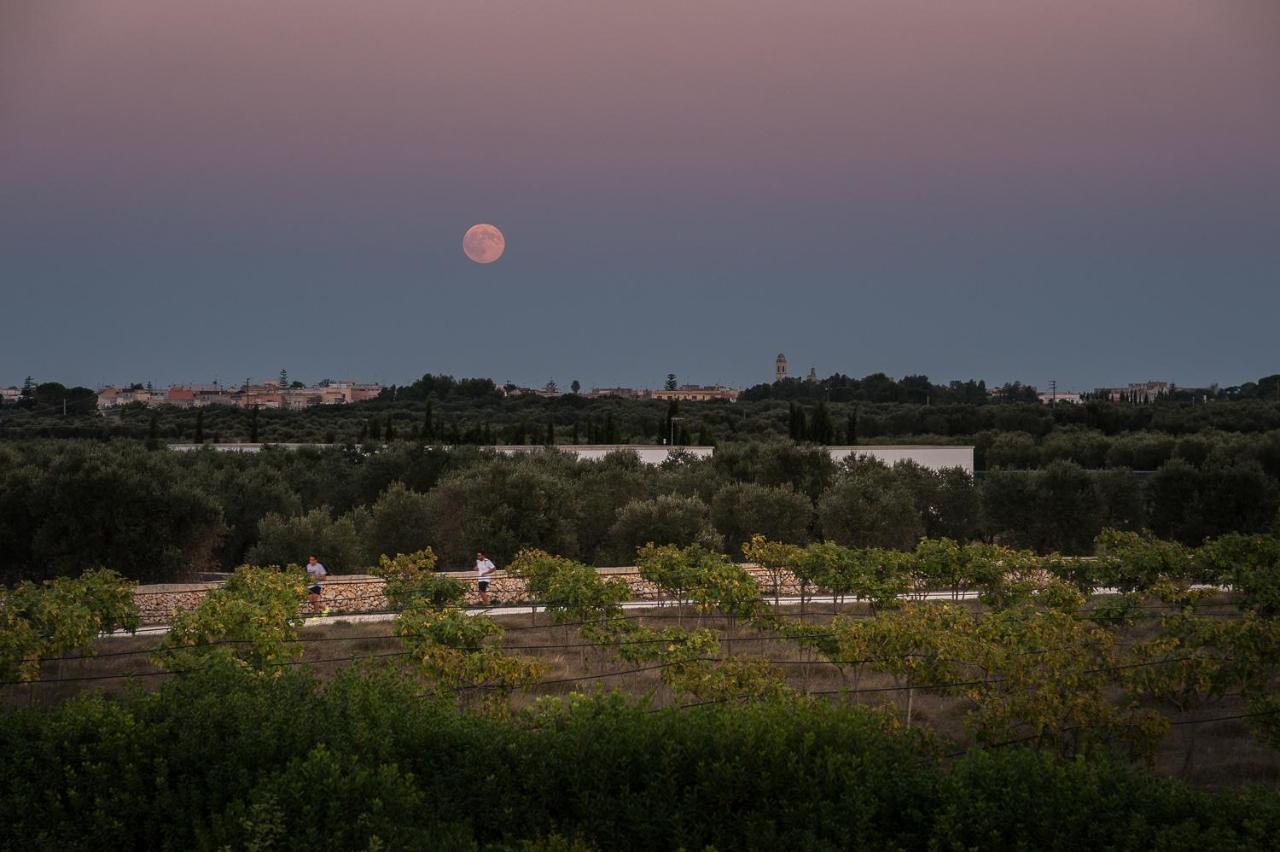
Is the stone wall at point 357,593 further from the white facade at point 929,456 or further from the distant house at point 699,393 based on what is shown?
the distant house at point 699,393

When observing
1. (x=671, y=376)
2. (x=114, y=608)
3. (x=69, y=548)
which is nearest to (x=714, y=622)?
(x=114, y=608)

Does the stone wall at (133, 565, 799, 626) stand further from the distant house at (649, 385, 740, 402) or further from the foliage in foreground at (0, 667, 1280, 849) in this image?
the distant house at (649, 385, 740, 402)

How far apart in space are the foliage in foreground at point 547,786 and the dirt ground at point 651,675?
1.10m

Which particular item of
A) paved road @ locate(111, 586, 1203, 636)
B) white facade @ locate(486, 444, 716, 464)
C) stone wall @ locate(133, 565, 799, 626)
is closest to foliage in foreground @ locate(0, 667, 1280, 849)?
paved road @ locate(111, 586, 1203, 636)

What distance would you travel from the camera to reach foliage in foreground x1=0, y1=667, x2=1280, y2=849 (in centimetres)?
605

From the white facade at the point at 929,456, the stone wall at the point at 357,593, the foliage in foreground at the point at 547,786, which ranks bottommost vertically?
the stone wall at the point at 357,593

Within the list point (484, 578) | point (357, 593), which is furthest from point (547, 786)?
point (357, 593)

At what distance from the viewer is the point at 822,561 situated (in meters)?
17.2

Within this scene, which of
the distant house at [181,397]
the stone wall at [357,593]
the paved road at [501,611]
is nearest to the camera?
the paved road at [501,611]

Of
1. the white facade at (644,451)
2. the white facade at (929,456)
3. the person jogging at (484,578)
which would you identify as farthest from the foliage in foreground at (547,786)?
the white facade at (644,451)

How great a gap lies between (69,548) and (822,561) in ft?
57.1

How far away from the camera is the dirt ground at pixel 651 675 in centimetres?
1079

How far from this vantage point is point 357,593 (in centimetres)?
1847

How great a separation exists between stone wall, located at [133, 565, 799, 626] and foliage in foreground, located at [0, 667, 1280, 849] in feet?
31.9
